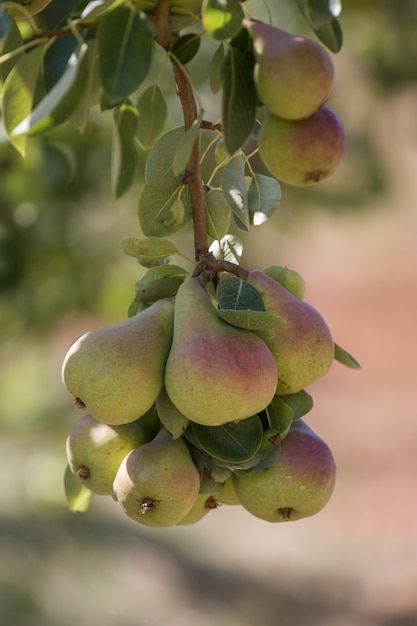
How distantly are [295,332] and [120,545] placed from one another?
3.46 m

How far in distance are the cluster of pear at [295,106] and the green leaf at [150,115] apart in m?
0.16

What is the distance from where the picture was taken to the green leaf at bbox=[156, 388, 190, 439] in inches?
24.9

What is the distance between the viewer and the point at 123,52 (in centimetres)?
53

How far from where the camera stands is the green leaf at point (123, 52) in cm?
52

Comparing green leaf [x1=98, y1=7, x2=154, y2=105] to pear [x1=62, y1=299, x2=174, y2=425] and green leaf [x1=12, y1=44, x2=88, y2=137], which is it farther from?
pear [x1=62, y1=299, x2=174, y2=425]

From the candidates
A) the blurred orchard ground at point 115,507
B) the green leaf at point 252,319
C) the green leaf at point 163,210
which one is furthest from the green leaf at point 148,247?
the blurred orchard ground at point 115,507

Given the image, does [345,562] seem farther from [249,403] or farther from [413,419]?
[249,403]

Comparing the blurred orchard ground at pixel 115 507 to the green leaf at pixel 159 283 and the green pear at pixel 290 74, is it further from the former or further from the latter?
the green pear at pixel 290 74

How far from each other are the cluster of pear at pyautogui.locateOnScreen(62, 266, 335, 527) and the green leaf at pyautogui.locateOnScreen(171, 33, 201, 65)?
17 centimetres

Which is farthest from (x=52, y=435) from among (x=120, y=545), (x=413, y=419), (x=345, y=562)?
(x=413, y=419)

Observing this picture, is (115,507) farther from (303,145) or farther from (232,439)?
(303,145)

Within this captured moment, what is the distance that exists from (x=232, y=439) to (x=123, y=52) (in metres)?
0.27

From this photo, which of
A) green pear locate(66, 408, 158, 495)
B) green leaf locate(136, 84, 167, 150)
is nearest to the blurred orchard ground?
green leaf locate(136, 84, 167, 150)

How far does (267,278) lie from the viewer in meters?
0.68
